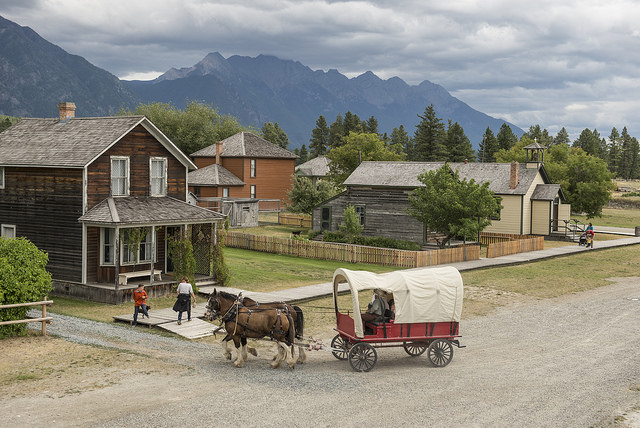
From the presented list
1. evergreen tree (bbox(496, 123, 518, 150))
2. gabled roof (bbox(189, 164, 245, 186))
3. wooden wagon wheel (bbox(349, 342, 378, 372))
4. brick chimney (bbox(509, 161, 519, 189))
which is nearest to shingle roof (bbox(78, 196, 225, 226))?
wooden wagon wheel (bbox(349, 342, 378, 372))

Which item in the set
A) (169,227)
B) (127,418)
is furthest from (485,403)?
(169,227)

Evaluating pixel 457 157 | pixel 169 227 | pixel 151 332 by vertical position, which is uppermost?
pixel 457 157

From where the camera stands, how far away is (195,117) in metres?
100

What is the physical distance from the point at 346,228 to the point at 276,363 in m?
30.2

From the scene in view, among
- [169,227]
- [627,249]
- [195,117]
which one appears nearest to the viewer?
[169,227]

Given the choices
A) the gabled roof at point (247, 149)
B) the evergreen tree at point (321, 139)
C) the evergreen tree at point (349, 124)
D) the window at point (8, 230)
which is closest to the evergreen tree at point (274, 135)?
the evergreen tree at point (321, 139)

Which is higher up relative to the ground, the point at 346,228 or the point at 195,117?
the point at 195,117

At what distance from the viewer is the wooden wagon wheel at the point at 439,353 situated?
18062 millimetres

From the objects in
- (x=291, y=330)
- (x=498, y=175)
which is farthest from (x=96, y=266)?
(x=498, y=175)

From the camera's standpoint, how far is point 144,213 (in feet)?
96.8

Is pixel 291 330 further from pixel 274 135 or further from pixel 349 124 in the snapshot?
pixel 274 135

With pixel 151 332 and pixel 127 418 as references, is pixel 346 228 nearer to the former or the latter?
pixel 151 332

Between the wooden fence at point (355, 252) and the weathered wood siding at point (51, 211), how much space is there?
1773 cm

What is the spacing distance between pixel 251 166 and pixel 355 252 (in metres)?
36.1
